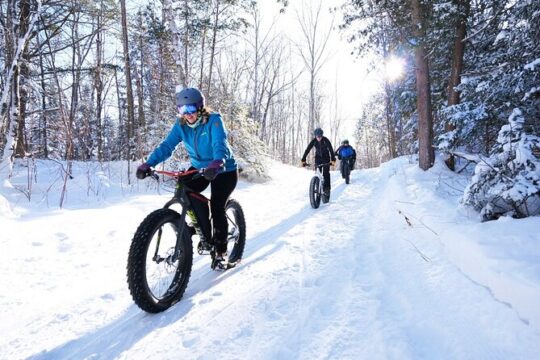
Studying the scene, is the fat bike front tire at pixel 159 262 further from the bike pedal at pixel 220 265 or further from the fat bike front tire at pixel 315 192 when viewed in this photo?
the fat bike front tire at pixel 315 192

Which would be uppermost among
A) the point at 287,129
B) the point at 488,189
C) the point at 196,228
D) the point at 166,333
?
the point at 287,129

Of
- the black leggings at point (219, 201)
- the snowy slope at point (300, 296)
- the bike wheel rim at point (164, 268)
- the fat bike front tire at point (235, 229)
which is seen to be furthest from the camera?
the fat bike front tire at point (235, 229)

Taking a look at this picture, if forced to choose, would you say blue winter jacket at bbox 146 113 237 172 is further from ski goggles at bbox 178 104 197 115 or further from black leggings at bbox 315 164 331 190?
black leggings at bbox 315 164 331 190

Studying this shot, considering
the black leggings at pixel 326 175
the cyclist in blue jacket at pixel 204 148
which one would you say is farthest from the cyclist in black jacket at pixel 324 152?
the cyclist in blue jacket at pixel 204 148

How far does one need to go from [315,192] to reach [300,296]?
526 cm

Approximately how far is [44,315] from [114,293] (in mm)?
616

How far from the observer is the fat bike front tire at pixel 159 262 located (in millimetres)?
2832

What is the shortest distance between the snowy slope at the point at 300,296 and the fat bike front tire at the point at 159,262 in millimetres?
158

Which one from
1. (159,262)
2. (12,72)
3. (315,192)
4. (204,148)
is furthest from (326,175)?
(12,72)

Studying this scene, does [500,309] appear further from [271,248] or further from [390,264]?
[271,248]

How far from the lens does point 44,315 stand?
3047 millimetres

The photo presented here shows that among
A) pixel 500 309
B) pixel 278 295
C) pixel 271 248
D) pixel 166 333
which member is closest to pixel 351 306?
pixel 278 295

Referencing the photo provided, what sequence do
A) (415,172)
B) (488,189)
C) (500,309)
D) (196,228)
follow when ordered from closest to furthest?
(500,309) < (196,228) < (488,189) < (415,172)

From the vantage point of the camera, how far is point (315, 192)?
8438 mm
